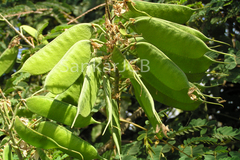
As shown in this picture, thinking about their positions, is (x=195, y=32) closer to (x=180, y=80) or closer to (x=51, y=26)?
(x=180, y=80)

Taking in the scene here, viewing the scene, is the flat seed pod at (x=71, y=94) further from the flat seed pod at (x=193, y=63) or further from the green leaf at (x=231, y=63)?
the green leaf at (x=231, y=63)

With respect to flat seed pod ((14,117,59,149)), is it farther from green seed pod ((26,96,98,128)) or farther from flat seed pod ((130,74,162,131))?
flat seed pod ((130,74,162,131))

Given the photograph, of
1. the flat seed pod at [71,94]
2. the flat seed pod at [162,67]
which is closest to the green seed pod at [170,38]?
the flat seed pod at [162,67]

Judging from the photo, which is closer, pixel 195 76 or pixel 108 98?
pixel 108 98

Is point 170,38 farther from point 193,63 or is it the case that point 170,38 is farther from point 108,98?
point 108,98

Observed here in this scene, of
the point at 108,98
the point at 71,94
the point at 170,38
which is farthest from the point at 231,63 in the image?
the point at 71,94

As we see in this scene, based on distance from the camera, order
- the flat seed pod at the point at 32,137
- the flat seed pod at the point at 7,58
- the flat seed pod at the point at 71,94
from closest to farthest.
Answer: the flat seed pod at the point at 32,137, the flat seed pod at the point at 71,94, the flat seed pod at the point at 7,58

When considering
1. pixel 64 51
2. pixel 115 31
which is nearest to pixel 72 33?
pixel 64 51
